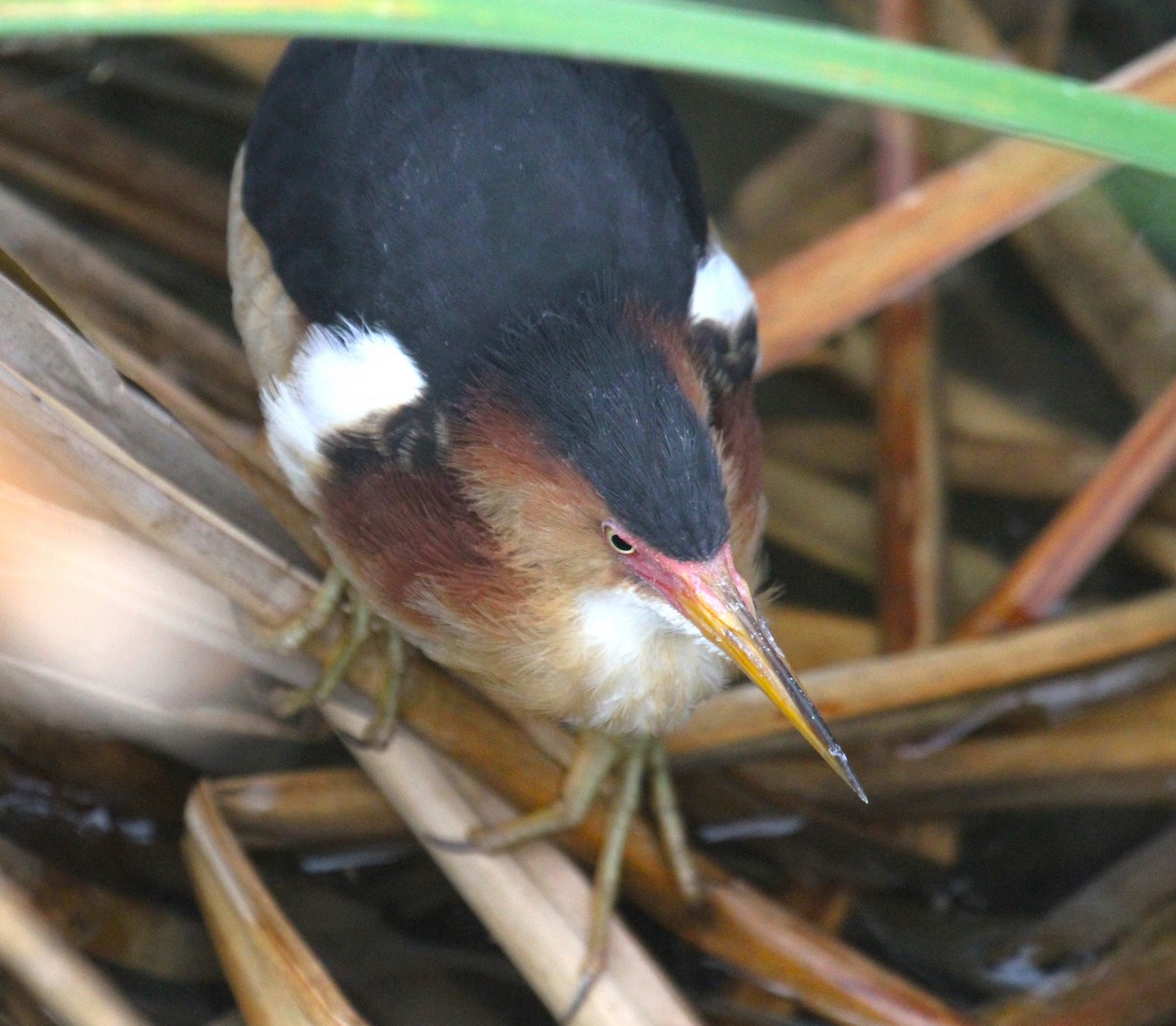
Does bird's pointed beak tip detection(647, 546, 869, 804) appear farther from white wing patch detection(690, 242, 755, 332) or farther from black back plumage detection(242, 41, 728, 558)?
white wing patch detection(690, 242, 755, 332)

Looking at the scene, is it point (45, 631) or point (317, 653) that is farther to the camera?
point (317, 653)

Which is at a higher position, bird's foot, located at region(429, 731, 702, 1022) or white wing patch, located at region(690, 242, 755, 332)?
white wing patch, located at region(690, 242, 755, 332)

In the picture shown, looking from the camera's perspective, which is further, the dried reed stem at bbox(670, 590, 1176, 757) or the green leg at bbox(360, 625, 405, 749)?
the dried reed stem at bbox(670, 590, 1176, 757)

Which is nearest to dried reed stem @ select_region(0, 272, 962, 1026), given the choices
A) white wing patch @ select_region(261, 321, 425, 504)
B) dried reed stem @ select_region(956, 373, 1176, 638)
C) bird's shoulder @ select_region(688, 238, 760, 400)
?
white wing patch @ select_region(261, 321, 425, 504)

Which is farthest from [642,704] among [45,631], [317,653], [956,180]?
[956,180]

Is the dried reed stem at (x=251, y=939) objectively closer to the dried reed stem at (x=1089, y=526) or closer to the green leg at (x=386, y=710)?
the green leg at (x=386, y=710)

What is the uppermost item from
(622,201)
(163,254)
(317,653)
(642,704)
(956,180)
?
(163,254)

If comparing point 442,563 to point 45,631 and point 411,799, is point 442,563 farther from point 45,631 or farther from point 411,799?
point 45,631

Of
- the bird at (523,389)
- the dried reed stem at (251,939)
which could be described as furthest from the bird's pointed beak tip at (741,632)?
the dried reed stem at (251,939)

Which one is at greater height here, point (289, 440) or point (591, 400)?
point (289, 440)
